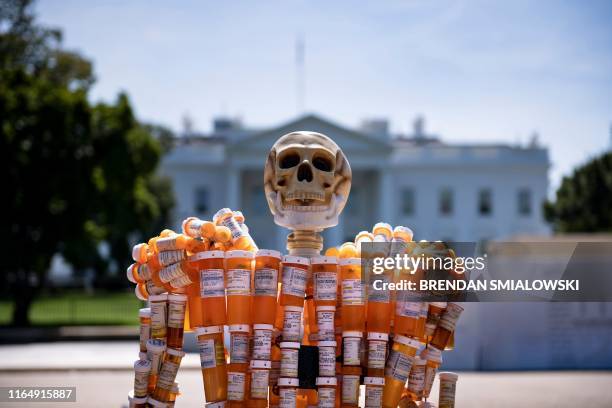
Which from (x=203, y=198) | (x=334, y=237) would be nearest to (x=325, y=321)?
(x=334, y=237)

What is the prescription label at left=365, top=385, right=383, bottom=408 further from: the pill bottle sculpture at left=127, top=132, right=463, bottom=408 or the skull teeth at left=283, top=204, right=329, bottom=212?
the skull teeth at left=283, top=204, right=329, bottom=212

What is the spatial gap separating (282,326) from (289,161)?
117cm

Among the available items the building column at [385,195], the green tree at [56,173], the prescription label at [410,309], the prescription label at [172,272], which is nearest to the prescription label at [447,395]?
the prescription label at [410,309]

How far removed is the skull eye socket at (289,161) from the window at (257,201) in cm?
5736

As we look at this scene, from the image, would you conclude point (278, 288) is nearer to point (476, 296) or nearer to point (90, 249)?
point (476, 296)

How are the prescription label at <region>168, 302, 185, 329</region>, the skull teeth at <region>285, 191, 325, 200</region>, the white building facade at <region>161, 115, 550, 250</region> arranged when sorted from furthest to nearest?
the white building facade at <region>161, 115, 550, 250</region> → the skull teeth at <region>285, 191, 325, 200</region> → the prescription label at <region>168, 302, 185, 329</region>

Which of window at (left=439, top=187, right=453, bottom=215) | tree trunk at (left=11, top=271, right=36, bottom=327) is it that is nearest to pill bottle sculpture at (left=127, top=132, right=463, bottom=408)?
tree trunk at (left=11, top=271, right=36, bottom=327)

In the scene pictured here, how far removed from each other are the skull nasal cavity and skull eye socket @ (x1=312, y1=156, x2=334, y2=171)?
3.4 inches

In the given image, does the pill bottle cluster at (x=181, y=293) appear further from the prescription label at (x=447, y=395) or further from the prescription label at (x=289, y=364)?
the prescription label at (x=447, y=395)

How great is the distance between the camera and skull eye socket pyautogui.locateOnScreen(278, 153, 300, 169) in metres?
5.34

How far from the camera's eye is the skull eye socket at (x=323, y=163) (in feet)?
17.6

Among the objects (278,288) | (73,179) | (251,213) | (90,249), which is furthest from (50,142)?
(251,213)

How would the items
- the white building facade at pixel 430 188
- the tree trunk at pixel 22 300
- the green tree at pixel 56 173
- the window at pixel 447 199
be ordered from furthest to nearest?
the window at pixel 447 199, the white building facade at pixel 430 188, the tree trunk at pixel 22 300, the green tree at pixel 56 173

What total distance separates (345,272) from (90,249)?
18.3 metres
